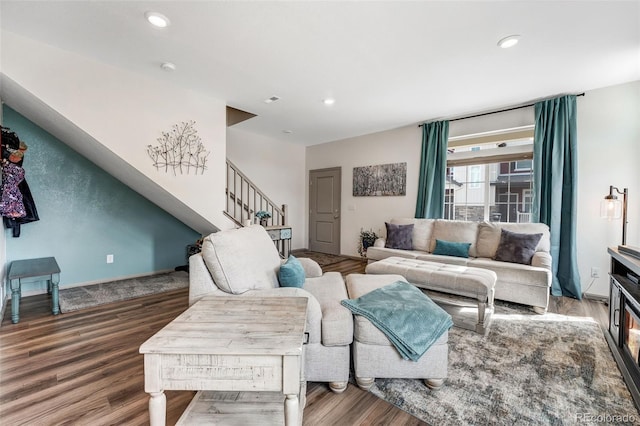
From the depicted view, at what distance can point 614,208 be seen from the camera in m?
3.00

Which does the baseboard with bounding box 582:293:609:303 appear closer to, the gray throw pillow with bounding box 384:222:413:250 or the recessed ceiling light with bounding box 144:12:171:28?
the gray throw pillow with bounding box 384:222:413:250

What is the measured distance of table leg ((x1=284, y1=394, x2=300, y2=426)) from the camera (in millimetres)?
1021

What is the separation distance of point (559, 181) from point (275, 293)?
3850 millimetres

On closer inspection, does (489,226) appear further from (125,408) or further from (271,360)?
(125,408)

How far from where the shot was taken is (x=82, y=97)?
8.59 feet

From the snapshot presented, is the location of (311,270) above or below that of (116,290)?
above

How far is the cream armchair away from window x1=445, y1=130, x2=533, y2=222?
3.45 m

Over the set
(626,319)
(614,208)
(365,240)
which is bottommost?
(626,319)

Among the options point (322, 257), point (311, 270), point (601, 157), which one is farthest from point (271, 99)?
point (601, 157)

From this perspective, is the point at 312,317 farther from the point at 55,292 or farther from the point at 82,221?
the point at 82,221

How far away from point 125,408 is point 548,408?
2.34 m

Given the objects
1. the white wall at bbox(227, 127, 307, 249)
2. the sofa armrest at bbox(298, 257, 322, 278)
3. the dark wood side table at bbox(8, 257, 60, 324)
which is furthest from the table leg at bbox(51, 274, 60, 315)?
the white wall at bbox(227, 127, 307, 249)

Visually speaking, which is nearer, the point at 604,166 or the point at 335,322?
the point at 335,322

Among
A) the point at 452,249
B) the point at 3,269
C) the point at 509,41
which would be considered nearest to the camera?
the point at 509,41
